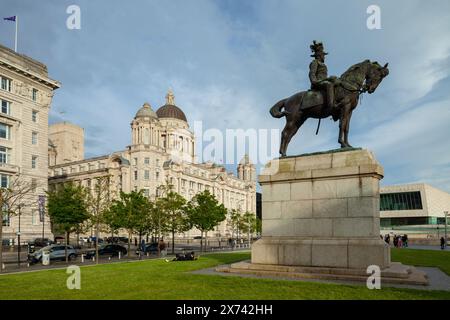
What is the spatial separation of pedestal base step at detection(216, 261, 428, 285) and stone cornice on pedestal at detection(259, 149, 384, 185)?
3.72 m

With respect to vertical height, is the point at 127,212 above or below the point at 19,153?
below

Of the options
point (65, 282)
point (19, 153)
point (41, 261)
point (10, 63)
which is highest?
point (10, 63)

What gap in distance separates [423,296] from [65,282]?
13206mm

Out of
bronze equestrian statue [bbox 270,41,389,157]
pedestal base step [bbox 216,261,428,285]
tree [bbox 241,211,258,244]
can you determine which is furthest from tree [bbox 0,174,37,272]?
tree [bbox 241,211,258,244]

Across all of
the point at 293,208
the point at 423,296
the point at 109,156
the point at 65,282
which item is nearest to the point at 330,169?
the point at 293,208

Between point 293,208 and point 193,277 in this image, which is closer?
point 193,277

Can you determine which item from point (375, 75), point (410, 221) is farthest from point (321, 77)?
point (410, 221)

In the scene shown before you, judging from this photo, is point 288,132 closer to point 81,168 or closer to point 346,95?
point 346,95

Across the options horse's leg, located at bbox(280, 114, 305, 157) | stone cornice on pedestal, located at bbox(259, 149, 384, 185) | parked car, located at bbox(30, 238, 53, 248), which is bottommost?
parked car, located at bbox(30, 238, 53, 248)

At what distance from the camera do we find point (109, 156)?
105938mm

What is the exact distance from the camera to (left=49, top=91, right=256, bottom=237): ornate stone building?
101 meters

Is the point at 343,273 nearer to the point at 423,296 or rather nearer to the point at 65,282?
the point at 423,296

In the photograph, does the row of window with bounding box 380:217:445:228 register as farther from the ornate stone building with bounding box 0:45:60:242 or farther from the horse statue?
the horse statue
